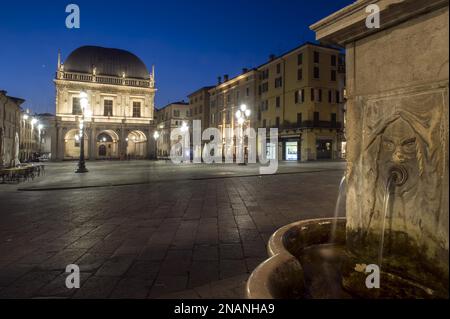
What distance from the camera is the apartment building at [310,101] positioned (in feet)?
126

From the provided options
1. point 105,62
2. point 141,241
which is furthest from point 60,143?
point 141,241

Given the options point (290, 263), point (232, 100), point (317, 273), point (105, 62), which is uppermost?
point (105, 62)

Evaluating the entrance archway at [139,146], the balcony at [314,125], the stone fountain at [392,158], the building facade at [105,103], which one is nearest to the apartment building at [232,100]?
the balcony at [314,125]

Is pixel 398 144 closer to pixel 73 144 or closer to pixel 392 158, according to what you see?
pixel 392 158

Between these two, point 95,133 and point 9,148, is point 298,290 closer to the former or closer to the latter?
point 9,148

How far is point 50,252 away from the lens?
415 centimetres

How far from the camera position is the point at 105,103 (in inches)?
2058

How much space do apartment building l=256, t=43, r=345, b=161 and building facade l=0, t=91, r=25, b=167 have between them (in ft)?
106

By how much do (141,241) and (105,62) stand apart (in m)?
57.6

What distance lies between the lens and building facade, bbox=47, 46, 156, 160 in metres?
48.9

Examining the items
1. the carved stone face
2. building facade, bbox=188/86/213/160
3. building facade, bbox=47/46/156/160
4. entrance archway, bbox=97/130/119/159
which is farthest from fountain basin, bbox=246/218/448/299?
building facade, bbox=188/86/213/160

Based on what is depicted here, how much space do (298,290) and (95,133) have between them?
52888 mm

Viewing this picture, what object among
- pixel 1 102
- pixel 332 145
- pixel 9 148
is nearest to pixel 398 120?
pixel 1 102

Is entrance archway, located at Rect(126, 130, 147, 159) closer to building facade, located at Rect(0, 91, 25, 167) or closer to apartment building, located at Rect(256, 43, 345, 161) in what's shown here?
apartment building, located at Rect(256, 43, 345, 161)
